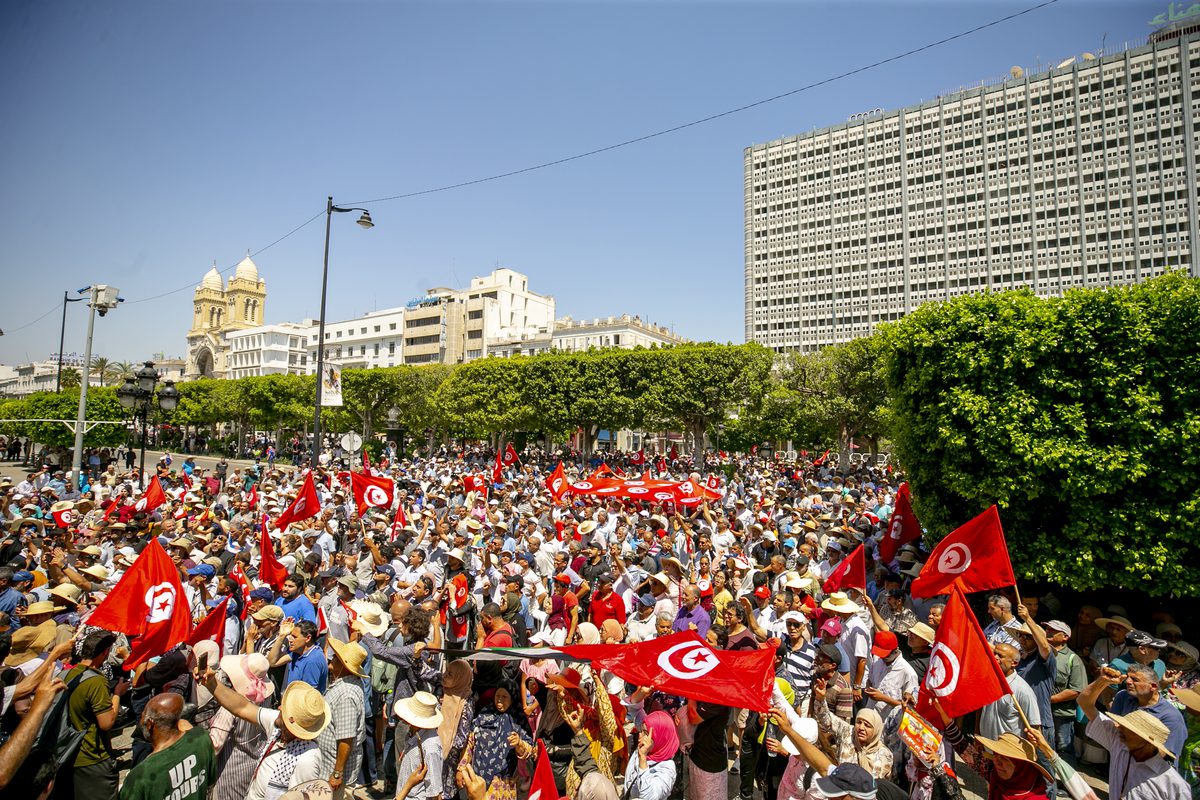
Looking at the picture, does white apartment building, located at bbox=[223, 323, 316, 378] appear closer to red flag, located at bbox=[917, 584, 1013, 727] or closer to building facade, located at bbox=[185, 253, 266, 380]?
building facade, located at bbox=[185, 253, 266, 380]

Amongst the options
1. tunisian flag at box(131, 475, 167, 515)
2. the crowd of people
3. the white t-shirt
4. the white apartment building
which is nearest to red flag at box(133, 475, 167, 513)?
tunisian flag at box(131, 475, 167, 515)

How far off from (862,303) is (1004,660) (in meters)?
92.4

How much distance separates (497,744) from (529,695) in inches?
17.3

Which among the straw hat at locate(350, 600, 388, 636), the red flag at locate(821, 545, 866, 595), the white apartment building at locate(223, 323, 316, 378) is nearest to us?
the straw hat at locate(350, 600, 388, 636)

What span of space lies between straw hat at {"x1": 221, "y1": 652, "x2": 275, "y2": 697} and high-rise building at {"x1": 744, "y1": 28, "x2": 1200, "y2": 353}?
74.8 meters

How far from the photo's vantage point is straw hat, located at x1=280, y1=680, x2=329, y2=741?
440 centimetres

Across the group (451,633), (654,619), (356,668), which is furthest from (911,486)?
(356,668)

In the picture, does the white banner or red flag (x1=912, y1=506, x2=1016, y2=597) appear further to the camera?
the white banner

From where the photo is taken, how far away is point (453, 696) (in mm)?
5008

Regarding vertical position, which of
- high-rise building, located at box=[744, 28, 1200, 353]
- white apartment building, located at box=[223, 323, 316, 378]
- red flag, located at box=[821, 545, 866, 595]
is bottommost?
red flag, located at box=[821, 545, 866, 595]

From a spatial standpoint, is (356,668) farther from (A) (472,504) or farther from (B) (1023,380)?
(A) (472,504)

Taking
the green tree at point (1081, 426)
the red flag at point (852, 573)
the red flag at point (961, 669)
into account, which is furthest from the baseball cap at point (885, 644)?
the green tree at point (1081, 426)

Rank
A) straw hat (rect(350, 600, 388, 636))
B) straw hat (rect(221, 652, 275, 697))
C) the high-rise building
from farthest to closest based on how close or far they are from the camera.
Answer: the high-rise building
straw hat (rect(350, 600, 388, 636))
straw hat (rect(221, 652, 275, 697))

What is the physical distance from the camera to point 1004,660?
18.6 ft
